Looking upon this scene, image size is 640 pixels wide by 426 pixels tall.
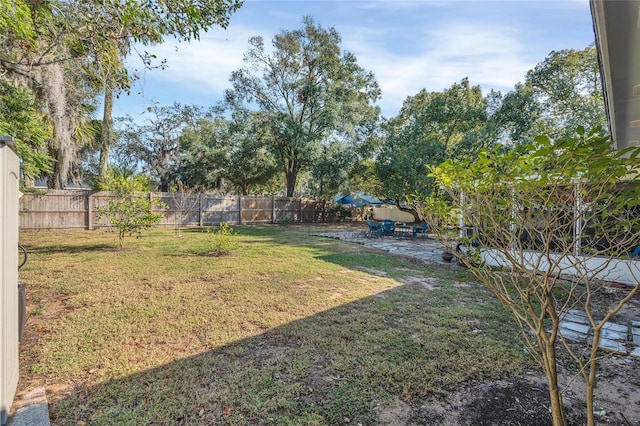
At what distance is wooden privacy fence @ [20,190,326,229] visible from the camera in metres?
10.6

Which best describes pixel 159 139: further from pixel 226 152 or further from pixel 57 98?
pixel 57 98

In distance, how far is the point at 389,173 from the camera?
1394 centimetres

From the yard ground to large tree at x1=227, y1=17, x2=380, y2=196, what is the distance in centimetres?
1274

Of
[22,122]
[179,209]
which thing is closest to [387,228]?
[179,209]

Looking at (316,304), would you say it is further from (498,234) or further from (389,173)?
(389,173)

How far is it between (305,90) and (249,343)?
16.7 m

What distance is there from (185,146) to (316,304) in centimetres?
1914

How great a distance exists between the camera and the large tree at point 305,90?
16797mm

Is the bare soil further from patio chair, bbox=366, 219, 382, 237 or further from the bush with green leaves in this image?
patio chair, bbox=366, 219, 382, 237

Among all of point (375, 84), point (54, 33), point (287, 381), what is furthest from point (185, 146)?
point (287, 381)

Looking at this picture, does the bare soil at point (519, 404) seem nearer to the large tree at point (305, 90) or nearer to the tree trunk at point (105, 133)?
the tree trunk at point (105, 133)

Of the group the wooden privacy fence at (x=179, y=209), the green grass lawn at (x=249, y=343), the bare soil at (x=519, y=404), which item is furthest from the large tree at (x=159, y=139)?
the bare soil at (x=519, y=404)

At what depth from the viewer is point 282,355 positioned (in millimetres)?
2773

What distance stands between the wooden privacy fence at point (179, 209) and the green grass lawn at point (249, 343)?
12.1 ft
